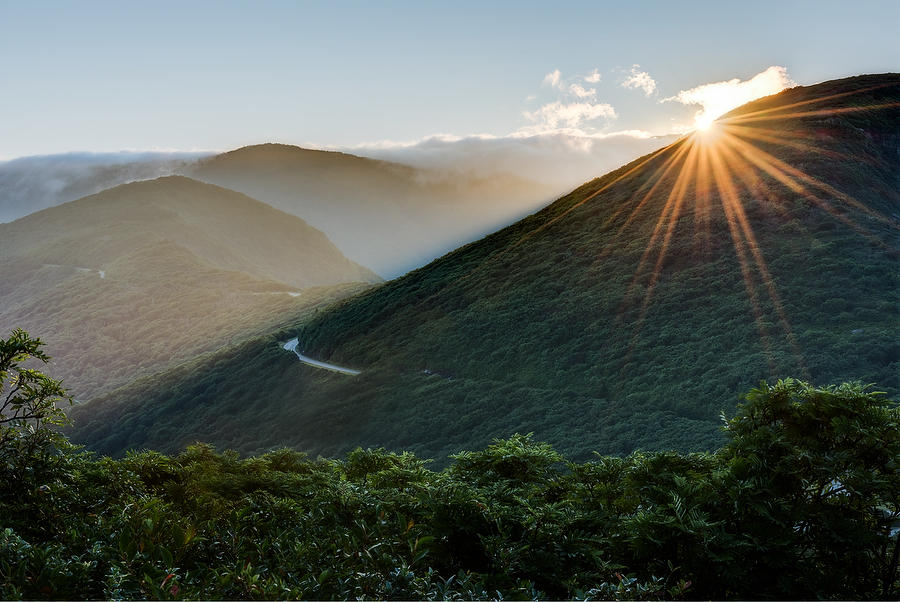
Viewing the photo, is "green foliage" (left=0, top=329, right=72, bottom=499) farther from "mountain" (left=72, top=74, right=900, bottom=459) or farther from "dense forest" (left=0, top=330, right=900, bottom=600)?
"mountain" (left=72, top=74, right=900, bottom=459)

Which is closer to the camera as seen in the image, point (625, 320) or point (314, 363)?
point (625, 320)

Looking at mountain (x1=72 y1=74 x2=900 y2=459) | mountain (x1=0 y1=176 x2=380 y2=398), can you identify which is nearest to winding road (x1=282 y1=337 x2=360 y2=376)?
mountain (x1=72 y1=74 x2=900 y2=459)

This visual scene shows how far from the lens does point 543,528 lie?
23.2 ft

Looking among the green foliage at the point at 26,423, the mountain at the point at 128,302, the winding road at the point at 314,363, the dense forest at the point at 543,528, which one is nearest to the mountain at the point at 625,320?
the winding road at the point at 314,363

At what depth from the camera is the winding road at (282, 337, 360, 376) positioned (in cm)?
5244

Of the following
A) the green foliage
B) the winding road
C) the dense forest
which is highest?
the green foliage

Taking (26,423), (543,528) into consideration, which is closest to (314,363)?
(26,423)

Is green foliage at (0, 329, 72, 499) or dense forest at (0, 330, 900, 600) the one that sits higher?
green foliage at (0, 329, 72, 499)

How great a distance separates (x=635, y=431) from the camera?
30.6m

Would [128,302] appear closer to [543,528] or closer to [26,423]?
[26,423]

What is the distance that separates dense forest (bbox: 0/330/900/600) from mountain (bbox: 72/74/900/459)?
20879 mm

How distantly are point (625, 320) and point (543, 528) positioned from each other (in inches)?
1473

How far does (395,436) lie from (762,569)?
33459 mm

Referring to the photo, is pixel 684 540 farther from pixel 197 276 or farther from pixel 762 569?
pixel 197 276
